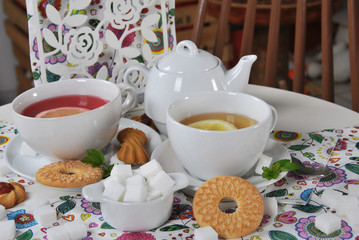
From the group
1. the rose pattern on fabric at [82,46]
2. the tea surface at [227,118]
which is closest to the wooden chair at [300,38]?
the rose pattern on fabric at [82,46]

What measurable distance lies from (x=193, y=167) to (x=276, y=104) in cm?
40

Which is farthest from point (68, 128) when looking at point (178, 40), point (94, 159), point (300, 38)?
point (178, 40)

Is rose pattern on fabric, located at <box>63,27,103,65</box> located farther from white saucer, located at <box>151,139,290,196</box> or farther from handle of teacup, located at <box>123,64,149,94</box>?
white saucer, located at <box>151,139,290,196</box>

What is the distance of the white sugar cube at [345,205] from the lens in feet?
2.23

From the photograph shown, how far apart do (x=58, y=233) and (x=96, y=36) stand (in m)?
Answer: 0.51

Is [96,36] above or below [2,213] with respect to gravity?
above

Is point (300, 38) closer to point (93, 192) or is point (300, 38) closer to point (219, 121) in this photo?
point (219, 121)

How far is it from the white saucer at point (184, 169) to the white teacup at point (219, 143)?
0.06 feet

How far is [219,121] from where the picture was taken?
797 millimetres

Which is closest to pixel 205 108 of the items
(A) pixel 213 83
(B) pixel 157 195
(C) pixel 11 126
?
(A) pixel 213 83

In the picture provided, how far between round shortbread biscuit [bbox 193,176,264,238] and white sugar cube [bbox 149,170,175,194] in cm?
4

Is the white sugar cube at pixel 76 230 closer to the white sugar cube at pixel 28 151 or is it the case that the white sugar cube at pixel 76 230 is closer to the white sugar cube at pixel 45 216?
the white sugar cube at pixel 45 216

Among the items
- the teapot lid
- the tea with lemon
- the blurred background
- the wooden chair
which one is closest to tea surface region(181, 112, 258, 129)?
the tea with lemon

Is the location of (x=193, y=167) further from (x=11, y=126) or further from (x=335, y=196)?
(x=11, y=126)
